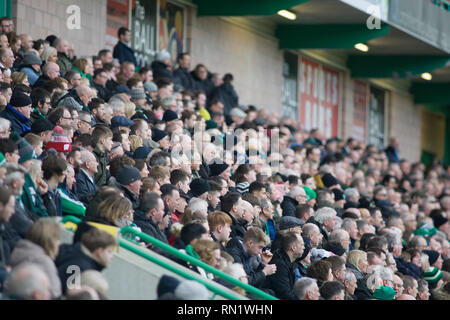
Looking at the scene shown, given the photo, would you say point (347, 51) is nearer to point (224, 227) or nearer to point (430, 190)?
point (430, 190)

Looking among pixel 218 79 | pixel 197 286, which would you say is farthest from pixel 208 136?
pixel 197 286

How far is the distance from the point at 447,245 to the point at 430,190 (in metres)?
6.67

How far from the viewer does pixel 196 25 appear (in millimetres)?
19750

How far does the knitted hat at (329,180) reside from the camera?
1611 centimetres

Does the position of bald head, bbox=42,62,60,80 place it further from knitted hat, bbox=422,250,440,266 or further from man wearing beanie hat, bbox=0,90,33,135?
knitted hat, bbox=422,250,440,266

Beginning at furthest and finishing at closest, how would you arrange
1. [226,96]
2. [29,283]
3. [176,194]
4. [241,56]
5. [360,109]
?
1. [360,109]
2. [241,56]
3. [226,96]
4. [176,194]
5. [29,283]

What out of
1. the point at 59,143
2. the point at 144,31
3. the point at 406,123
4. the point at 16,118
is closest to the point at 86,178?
the point at 59,143

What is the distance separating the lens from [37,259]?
635 cm

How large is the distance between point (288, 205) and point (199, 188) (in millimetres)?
2352

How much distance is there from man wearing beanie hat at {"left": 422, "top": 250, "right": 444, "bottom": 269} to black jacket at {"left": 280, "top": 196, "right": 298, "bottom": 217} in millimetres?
2459

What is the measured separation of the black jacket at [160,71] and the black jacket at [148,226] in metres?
7.98

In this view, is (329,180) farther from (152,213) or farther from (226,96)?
(152,213)

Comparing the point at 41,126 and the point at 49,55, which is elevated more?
→ the point at 49,55

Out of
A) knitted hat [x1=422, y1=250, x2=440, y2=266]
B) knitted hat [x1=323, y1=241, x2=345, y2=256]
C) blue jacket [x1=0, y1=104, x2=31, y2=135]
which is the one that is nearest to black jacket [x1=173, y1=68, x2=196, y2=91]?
knitted hat [x1=422, y1=250, x2=440, y2=266]
